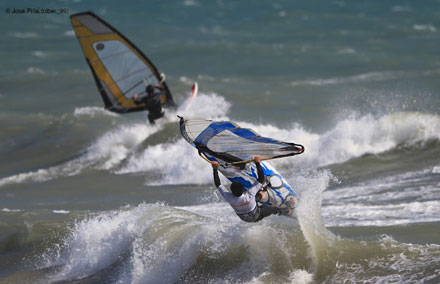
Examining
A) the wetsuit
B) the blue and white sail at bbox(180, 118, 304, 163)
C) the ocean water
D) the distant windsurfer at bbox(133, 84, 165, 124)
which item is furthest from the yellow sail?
the wetsuit

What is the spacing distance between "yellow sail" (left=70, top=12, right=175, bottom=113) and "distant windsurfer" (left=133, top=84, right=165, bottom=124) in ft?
0.53

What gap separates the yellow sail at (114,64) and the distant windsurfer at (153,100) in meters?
0.16

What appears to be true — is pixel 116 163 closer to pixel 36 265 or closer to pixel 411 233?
pixel 36 265

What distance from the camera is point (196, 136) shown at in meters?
7.71

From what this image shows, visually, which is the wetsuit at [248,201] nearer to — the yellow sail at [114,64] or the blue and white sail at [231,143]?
the blue and white sail at [231,143]

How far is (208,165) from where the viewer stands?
42.3ft

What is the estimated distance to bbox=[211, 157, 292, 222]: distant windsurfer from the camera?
6859mm

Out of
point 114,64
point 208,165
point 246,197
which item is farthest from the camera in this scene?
point 114,64

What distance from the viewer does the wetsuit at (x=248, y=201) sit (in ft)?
22.6

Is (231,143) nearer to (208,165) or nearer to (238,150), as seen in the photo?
(238,150)

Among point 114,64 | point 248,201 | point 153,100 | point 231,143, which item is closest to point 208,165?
point 153,100

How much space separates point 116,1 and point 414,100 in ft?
73.7

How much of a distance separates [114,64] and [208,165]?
138 inches

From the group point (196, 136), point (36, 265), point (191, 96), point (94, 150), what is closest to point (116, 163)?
point (94, 150)
